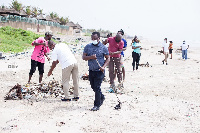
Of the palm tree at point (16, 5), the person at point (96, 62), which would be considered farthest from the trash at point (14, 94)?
the palm tree at point (16, 5)

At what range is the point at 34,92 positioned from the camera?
696 centimetres

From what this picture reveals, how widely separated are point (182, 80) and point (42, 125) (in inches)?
297

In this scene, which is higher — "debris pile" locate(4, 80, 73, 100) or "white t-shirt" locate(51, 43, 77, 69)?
"white t-shirt" locate(51, 43, 77, 69)

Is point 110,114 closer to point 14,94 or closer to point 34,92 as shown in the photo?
point 34,92

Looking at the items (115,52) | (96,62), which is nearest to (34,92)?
(96,62)

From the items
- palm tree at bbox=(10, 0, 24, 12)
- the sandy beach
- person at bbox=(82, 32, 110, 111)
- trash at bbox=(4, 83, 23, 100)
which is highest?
palm tree at bbox=(10, 0, 24, 12)

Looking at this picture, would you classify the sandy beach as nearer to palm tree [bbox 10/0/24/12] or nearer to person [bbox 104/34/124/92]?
person [bbox 104/34/124/92]

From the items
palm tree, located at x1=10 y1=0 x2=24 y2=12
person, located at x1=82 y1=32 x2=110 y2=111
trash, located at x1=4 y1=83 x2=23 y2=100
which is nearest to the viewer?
person, located at x1=82 y1=32 x2=110 y2=111

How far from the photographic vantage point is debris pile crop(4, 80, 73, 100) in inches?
261

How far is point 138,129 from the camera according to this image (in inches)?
186

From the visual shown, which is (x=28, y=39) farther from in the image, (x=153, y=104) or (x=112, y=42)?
(x=153, y=104)

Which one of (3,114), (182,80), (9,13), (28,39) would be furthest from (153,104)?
(9,13)

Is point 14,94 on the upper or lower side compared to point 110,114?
upper

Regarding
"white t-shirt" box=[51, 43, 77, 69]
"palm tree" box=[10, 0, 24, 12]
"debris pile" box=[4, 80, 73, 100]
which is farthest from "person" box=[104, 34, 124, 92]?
"palm tree" box=[10, 0, 24, 12]
